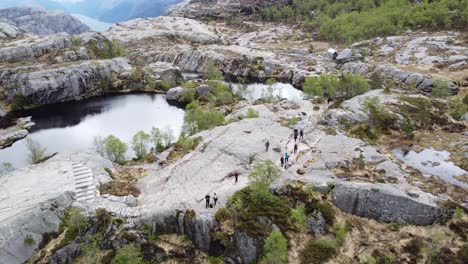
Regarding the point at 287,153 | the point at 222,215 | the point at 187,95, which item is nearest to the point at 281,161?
the point at 287,153

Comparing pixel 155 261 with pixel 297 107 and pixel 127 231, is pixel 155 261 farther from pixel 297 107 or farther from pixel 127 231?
pixel 297 107

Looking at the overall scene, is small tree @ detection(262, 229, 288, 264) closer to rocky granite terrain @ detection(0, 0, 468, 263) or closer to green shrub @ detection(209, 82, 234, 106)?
rocky granite terrain @ detection(0, 0, 468, 263)

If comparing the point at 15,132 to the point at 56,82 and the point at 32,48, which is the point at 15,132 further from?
the point at 32,48

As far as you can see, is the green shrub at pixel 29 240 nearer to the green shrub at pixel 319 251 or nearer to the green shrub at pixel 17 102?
the green shrub at pixel 319 251

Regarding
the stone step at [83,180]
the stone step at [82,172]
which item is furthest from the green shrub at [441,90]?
the stone step at [83,180]

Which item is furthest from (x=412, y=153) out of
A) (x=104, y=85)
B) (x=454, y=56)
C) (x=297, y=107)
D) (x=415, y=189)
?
(x=104, y=85)
